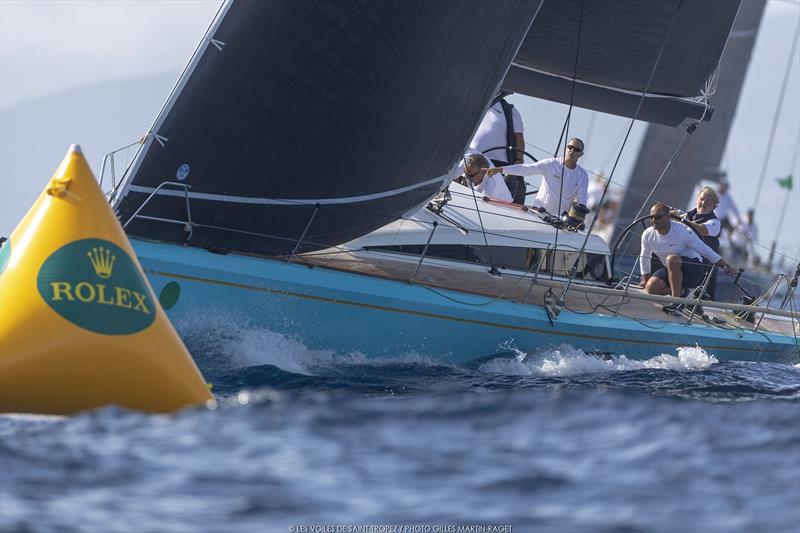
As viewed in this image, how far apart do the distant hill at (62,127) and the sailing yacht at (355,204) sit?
0.85m

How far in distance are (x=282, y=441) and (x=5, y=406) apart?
5.36 feet

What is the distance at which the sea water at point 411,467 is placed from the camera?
11.5 ft

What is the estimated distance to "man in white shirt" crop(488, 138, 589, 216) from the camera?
394 inches

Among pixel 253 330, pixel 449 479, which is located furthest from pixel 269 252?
pixel 449 479

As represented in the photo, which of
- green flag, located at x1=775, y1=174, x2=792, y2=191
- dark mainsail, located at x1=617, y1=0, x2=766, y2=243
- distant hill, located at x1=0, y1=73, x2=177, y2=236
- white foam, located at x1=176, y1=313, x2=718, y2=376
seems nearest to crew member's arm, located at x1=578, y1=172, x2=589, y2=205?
white foam, located at x1=176, y1=313, x2=718, y2=376

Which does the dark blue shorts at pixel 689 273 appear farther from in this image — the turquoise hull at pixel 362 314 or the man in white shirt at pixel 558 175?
the man in white shirt at pixel 558 175

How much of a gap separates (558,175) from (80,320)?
5.75 meters

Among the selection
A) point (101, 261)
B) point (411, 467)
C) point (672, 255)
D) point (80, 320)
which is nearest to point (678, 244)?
point (672, 255)

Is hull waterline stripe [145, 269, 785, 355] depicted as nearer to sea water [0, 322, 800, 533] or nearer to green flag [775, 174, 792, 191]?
sea water [0, 322, 800, 533]

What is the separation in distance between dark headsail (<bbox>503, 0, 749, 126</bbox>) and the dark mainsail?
732cm

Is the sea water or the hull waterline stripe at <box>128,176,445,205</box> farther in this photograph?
the hull waterline stripe at <box>128,176,445,205</box>

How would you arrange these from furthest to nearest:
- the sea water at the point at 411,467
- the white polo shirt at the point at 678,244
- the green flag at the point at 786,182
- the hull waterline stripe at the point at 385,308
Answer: the green flag at the point at 786,182 < the white polo shirt at the point at 678,244 < the hull waterline stripe at the point at 385,308 < the sea water at the point at 411,467

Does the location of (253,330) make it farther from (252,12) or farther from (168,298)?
(252,12)

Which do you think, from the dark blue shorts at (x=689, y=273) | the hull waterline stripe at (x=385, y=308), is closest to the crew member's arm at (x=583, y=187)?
the dark blue shorts at (x=689, y=273)
